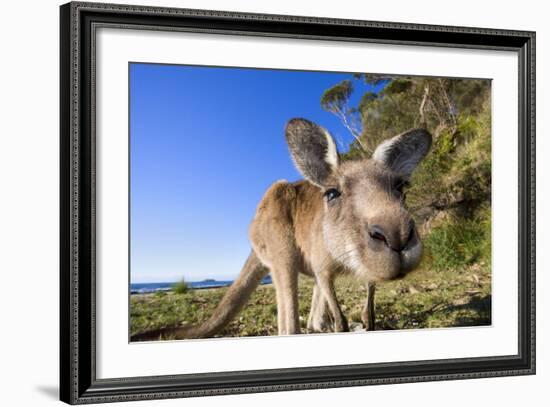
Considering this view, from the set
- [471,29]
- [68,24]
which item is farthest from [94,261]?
[471,29]

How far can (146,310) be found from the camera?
5.43 meters

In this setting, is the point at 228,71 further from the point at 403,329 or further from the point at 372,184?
the point at 403,329

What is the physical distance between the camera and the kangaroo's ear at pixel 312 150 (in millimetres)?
5805

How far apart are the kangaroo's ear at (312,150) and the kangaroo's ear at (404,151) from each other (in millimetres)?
319

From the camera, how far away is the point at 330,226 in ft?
19.5

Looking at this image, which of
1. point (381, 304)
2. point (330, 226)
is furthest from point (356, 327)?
point (330, 226)

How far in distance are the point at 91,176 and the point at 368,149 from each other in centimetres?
186

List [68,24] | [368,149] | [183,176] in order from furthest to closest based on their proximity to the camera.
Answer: [368,149] < [183,176] < [68,24]

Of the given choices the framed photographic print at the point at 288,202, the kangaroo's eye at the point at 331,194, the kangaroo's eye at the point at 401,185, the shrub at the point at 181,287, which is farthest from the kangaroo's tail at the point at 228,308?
the kangaroo's eye at the point at 401,185

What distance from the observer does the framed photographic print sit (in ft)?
17.3

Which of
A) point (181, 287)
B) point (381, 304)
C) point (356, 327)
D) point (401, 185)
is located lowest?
point (356, 327)

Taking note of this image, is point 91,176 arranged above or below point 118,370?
above

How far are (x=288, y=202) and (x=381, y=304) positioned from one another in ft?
3.03

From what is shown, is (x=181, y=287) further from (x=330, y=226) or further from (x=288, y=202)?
(x=330, y=226)
